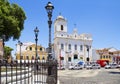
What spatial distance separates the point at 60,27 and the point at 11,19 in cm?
5670

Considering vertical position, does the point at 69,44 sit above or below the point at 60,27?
below

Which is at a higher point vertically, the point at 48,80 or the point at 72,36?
the point at 72,36

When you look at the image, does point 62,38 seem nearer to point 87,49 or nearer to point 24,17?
point 87,49

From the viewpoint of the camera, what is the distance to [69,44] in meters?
105

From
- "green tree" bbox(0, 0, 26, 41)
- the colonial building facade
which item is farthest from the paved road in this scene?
the colonial building facade

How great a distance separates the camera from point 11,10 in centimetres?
5069

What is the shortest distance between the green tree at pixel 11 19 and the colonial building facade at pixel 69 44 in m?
47.1

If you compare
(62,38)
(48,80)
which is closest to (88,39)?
(62,38)

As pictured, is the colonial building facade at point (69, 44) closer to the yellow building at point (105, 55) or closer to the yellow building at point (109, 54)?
the yellow building at point (105, 55)

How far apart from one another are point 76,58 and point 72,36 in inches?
300

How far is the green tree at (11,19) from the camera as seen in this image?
154 ft

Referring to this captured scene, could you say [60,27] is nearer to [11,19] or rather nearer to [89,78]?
[11,19]

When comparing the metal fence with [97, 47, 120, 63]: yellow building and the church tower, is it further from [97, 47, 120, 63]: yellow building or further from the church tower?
[97, 47, 120, 63]: yellow building

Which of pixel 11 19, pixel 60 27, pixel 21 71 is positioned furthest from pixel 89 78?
pixel 60 27
